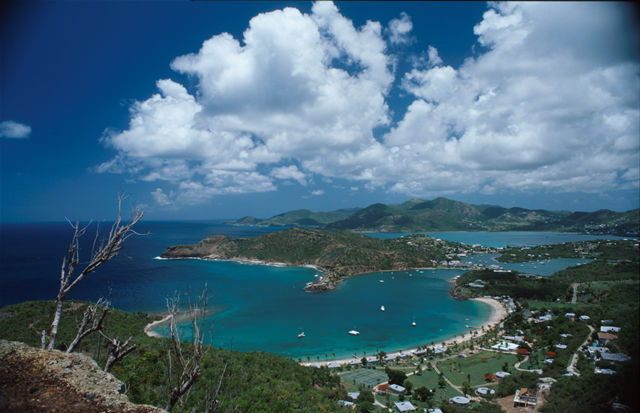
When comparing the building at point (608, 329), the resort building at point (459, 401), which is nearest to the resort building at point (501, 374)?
the resort building at point (459, 401)

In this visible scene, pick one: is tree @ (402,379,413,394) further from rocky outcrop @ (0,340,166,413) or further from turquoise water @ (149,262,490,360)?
rocky outcrop @ (0,340,166,413)

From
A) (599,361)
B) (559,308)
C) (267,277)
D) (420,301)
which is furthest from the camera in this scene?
(267,277)

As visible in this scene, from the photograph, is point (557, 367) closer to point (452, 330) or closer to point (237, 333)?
point (452, 330)

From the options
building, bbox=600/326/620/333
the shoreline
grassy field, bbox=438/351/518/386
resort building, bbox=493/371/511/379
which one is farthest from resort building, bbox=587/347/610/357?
the shoreline

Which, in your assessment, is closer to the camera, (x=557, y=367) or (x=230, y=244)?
(x=557, y=367)

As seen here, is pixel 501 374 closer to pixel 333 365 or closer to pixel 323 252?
pixel 333 365

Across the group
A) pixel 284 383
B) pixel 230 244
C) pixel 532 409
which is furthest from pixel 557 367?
pixel 230 244
